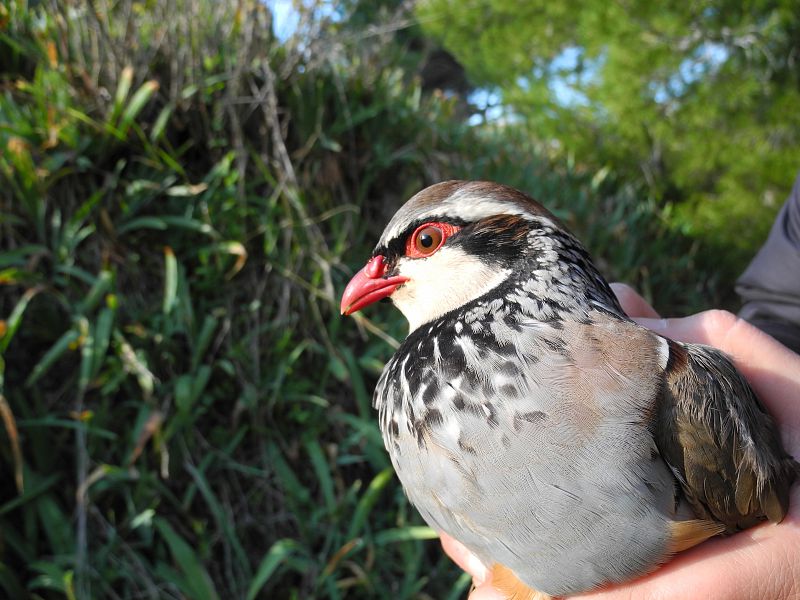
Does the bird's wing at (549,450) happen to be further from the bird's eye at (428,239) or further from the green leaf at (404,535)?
the green leaf at (404,535)

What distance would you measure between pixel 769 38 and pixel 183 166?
14.4ft

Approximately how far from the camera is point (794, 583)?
1.28m

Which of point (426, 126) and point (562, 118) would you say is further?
point (562, 118)

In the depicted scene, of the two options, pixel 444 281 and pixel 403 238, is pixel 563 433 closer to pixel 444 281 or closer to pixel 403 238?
pixel 444 281

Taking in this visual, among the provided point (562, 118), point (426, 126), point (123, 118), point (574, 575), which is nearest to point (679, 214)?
point (562, 118)

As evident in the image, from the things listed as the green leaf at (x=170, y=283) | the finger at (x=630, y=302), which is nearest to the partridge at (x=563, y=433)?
the finger at (x=630, y=302)

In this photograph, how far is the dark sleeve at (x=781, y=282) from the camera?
2111 millimetres

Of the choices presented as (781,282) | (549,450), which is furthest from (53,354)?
(781,282)

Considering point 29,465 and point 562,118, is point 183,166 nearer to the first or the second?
point 29,465

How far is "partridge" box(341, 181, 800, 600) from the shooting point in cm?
122

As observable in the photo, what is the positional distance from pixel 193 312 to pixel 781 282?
2.24 meters

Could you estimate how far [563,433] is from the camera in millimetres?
1221

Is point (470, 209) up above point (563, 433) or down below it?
above

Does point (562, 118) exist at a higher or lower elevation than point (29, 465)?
higher
